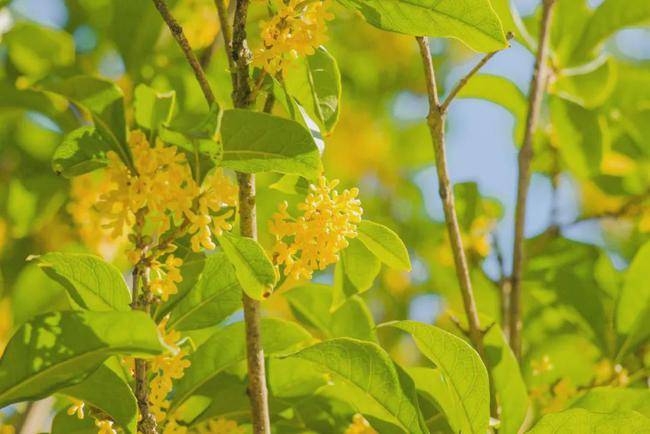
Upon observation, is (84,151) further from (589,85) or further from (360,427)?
(589,85)

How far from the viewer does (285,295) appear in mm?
A: 1702

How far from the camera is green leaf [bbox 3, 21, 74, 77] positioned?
2248mm

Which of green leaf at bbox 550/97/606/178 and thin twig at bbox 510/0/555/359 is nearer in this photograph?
thin twig at bbox 510/0/555/359

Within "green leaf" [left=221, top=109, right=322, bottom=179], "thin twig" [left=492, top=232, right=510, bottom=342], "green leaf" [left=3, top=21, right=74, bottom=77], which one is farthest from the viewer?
"green leaf" [left=3, top=21, right=74, bottom=77]

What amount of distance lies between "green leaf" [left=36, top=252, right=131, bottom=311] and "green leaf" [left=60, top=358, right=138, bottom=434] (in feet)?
0.31

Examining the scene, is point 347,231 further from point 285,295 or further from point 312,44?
point 285,295

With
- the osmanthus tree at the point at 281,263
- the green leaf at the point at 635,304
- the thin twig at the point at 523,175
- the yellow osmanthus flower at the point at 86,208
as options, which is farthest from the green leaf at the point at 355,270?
the yellow osmanthus flower at the point at 86,208

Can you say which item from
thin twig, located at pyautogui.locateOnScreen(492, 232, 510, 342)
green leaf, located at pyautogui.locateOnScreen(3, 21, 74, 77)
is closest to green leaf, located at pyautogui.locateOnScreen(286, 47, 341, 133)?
thin twig, located at pyautogui.locateOnScreen(492, 232, 510, 342)

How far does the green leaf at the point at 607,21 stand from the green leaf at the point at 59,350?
151 centimetres

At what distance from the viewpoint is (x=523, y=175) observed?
184 cm

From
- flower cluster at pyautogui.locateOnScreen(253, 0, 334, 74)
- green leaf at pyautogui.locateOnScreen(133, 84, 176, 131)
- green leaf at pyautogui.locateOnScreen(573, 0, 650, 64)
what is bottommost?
green leaf at pyautogui.locateOnScreen(133, 84, 176, 131)

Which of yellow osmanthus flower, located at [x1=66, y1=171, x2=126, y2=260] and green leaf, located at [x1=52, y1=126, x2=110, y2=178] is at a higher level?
yellow osmanthus flower, located at [x1=66, y1=171, x2=126, y2=260]

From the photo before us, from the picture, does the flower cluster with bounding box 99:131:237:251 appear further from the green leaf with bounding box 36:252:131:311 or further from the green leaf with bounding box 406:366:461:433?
the green leaf with bounding box 406:366:461:433

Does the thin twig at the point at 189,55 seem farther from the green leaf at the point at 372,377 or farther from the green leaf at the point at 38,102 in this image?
the green leaf at the point at 38,102
